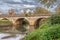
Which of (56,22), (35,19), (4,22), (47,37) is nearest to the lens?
(47,37)

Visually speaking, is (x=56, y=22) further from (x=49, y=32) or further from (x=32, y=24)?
(x=32, y=24)

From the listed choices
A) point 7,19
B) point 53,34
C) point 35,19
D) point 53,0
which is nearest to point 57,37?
point 53,34

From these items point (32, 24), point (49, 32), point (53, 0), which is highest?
point (53, 0)

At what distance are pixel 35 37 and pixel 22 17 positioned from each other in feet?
175

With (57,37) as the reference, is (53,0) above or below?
above

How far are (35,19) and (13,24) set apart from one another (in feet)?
24.3

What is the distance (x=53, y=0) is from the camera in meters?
23.2

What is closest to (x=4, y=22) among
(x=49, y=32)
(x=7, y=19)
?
(x=7, y=19)

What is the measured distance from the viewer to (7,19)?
7469 centimetres

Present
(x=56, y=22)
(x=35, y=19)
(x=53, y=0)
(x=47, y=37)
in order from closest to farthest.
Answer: (x=47, y=37), (x=56, y=22), (x=53, y=0), (x=35, y=19)

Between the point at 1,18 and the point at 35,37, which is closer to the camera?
the point at 35,37

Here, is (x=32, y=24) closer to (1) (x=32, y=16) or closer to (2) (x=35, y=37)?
(1) (x=32, y=16)

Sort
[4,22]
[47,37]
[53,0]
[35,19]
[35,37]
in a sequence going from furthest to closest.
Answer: [4,22], [35,19], [53,0], [35,37], [47,37]

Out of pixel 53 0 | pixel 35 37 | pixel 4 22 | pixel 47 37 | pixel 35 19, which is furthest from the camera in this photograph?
pixel 4 22
